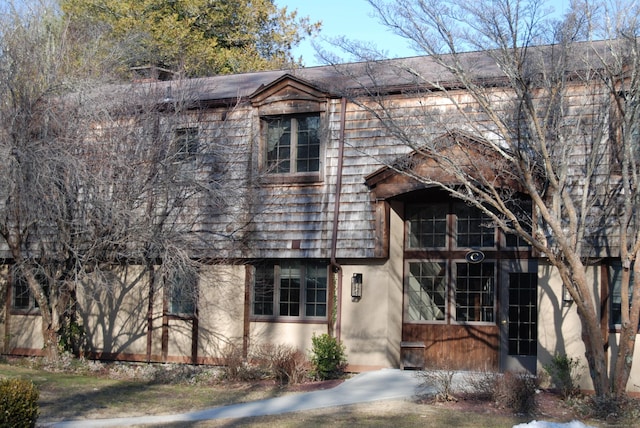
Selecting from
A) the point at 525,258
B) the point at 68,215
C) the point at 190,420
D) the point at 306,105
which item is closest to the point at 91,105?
the point at 68,215

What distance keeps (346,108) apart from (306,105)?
0.93 metres

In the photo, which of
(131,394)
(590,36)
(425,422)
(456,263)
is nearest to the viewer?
(425,422)

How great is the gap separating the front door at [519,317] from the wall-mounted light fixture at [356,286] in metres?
2.83

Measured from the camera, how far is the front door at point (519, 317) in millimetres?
15195

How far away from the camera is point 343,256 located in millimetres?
15797

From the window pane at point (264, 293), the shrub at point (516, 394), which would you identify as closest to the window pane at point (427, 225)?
the window pane at point (264, 293)

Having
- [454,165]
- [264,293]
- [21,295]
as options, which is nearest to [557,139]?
[454,165]

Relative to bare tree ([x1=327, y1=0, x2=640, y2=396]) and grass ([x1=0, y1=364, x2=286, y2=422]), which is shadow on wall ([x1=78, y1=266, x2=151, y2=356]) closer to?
grass ([x1=0, y1=364, x2=286, y2=422])

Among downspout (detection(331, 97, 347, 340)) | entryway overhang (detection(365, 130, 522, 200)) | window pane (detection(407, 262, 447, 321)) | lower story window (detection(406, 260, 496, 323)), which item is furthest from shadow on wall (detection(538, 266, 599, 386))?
downspout (detection(331, 97, 347, 340))

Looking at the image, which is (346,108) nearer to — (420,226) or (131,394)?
(420,226)

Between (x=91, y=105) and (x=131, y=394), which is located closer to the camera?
(x=131, y=394)

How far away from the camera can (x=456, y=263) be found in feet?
52.6

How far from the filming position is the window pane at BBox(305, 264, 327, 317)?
16.4 metres

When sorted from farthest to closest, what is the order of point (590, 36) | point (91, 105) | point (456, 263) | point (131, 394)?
1. point (456, 263)
2. point (91, 105)
3. point (131, 394)
4. point (590, 36)
